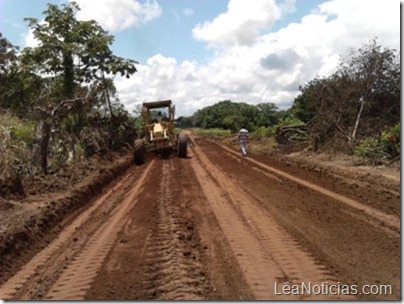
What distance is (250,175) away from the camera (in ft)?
53.1

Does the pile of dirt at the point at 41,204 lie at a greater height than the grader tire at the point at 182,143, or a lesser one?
lesser

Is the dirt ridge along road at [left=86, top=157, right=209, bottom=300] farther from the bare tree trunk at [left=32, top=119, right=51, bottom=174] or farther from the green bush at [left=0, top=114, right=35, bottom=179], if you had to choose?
the bare tree trunk at [left=32, top=119, right=51, bottom=174]

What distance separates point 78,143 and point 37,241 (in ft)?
37.9

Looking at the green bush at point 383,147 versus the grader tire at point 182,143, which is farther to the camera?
the grader tire at point 182,143

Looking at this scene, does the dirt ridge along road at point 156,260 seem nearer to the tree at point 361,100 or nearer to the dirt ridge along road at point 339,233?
the dirt ridge along road at point 339,233

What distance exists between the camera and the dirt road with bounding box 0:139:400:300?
5695mm

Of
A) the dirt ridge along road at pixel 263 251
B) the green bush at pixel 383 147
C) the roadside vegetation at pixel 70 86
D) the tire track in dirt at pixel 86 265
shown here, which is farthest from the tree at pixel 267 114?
the tire track in dirt at pixel 86 265

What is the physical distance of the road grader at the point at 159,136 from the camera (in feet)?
74.0

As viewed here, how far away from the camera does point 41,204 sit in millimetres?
10898

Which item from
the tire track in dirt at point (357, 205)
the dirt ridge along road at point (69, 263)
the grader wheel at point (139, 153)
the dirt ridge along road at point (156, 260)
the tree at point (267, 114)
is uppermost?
the tree at point (267, 114)

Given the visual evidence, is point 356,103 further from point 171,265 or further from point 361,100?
point 171,265

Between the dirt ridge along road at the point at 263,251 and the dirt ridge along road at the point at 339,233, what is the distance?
212mm

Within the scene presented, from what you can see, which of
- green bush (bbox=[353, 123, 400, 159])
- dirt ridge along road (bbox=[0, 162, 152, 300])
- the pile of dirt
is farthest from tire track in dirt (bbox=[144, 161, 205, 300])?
green bush (bbox=[353, 123, 400, 159])

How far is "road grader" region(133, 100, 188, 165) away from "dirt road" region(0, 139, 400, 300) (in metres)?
9.46
